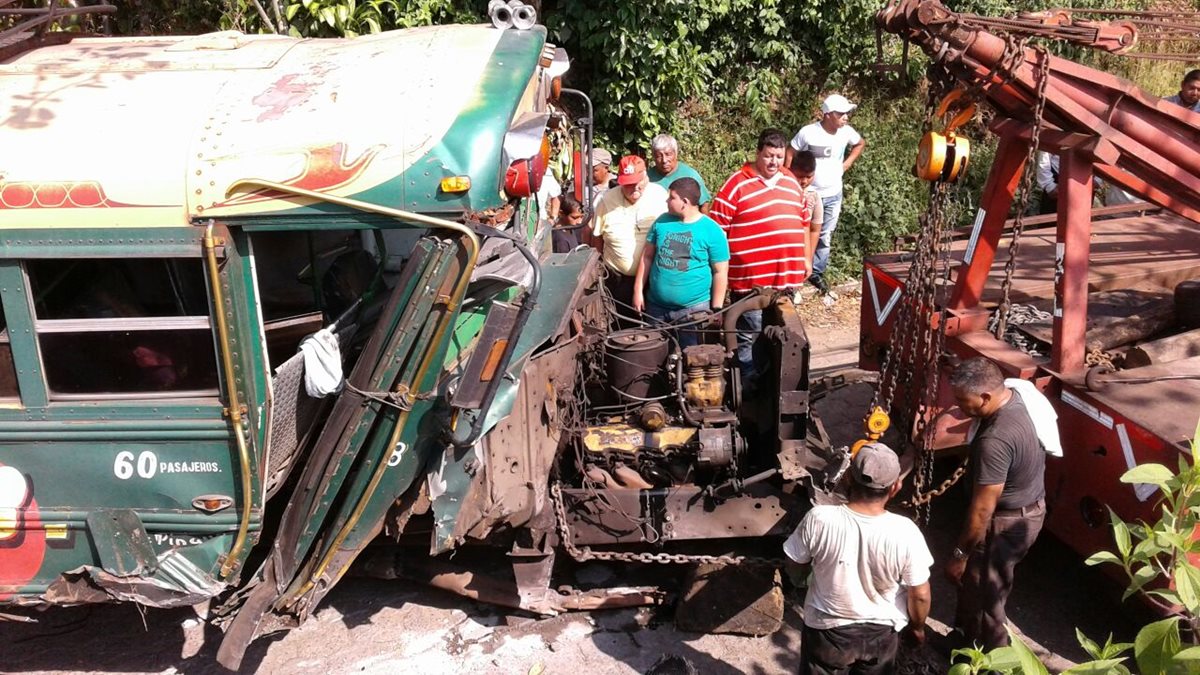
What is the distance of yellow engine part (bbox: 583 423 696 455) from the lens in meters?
5.07

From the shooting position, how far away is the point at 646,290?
6.41 metres

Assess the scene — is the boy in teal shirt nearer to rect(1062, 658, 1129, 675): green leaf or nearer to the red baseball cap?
the red baseball cap

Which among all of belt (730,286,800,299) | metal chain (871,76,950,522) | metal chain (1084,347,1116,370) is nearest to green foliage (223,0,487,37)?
belt (730,286,800,299)

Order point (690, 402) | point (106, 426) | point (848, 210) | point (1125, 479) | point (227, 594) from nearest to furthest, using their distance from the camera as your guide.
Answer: point (1125, 479), point (106, 426), point (227, 594), point (690, 402), point (848, 210)

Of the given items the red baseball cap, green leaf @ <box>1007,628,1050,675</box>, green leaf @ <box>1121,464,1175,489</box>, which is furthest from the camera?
the red baseball cap

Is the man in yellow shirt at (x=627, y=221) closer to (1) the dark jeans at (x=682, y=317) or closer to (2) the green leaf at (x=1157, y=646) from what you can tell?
(1) the dark jeans at (x=682, y=317)

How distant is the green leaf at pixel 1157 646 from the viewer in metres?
1.97

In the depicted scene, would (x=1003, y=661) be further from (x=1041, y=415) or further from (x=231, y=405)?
(x=231, y=405)

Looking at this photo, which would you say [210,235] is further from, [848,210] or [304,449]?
[848,210]

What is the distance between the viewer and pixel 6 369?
3.94m

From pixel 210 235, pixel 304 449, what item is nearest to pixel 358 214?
pixel 210 235

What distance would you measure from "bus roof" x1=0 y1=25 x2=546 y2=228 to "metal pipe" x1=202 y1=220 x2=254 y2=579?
0.61 ft

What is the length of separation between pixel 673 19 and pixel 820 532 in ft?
24.5

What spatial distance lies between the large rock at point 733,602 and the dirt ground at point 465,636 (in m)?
0.07
